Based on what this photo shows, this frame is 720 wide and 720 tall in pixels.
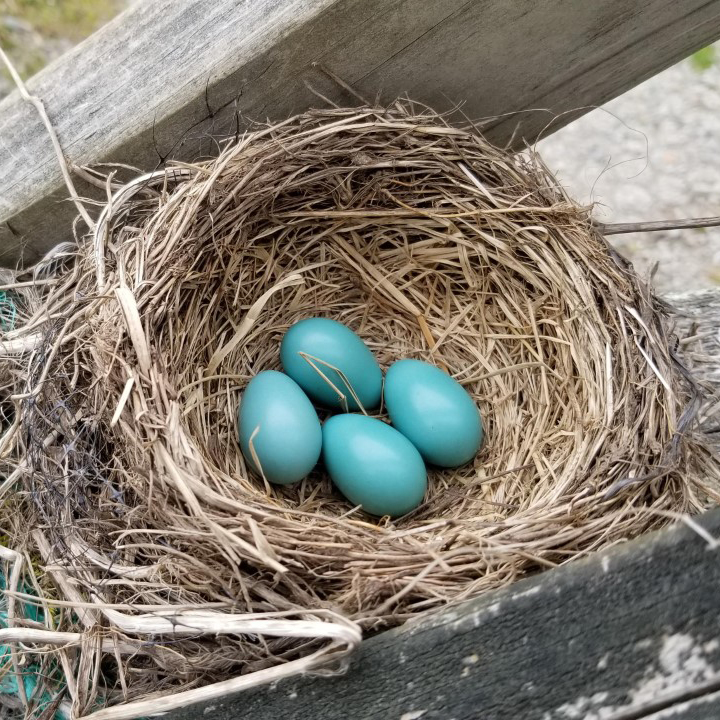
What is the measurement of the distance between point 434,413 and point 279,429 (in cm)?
26

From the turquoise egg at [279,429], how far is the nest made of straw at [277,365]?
0.17ft

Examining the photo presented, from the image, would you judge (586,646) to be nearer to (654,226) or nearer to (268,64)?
(654,226)

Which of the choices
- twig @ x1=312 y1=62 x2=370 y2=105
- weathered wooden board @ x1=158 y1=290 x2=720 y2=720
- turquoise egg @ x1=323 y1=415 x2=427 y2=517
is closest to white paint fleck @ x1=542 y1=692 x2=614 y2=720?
weathered wooden board @ x1=158 y1=290 x2=720 y2=720

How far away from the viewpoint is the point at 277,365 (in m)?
1.38

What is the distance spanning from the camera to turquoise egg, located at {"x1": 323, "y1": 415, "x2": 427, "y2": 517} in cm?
120

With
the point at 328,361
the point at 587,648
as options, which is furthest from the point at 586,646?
the point at 328,361

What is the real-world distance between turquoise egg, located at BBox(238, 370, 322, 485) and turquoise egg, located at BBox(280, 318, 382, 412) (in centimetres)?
6

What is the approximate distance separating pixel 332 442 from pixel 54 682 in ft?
1.74

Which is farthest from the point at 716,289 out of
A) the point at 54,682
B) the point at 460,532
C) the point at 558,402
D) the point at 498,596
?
the point at 54,682

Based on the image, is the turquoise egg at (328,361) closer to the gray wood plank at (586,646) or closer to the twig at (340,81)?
the twig at (340,81)

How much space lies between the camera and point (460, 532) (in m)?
1.05

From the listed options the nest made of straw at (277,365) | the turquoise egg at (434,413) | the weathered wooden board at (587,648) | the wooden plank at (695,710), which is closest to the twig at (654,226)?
the nest made of straw at (277,365)

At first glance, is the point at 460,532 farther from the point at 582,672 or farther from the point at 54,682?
the point at 54,682

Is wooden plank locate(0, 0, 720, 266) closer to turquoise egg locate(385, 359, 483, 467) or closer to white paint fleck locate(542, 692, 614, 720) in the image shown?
turquoise egg locate(385, 359, 483, 467)
